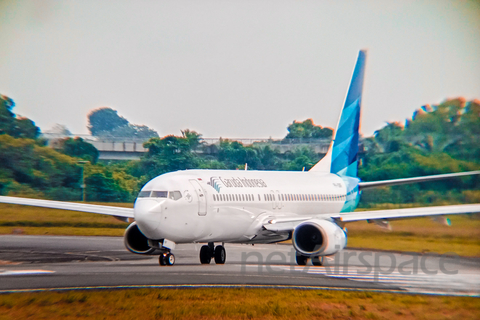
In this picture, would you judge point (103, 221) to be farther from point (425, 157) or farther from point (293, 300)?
point (293, 300)

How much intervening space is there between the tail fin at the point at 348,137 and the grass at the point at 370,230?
2926 mm

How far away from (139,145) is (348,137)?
37.2 ft

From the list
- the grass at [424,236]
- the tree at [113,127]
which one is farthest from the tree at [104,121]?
the grass at [424,236]

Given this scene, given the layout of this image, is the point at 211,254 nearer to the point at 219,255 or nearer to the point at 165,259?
the point at 219,255

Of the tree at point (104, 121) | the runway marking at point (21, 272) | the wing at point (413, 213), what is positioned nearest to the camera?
the runway marking at point (21, 272)

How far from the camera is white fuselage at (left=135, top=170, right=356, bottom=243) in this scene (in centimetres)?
1811

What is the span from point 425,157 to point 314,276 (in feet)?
42.2

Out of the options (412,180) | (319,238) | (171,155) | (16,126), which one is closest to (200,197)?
(319,238)

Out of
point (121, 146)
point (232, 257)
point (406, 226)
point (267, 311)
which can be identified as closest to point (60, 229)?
point (121, 146)

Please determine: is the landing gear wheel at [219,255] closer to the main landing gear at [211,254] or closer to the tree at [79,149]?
the main landing gear at [211,254]

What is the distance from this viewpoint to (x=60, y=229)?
112ft

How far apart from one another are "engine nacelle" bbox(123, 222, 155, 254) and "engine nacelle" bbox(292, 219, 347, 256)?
493cm

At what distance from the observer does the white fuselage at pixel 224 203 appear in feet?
59.4

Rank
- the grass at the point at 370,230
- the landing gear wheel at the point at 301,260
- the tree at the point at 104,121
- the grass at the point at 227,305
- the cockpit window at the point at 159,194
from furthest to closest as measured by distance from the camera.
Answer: the tree at the point at 104,121, the grass at the point at 370,230, the landing gear wheel at the point at 301,260, the cockpit window at the point at 159,194, the grass at the point at 227,305
